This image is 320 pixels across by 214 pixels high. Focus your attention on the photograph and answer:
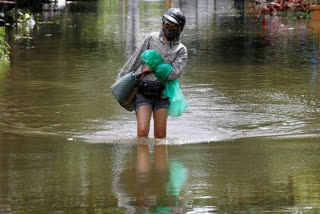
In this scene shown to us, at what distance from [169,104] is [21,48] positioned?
1257 centimetres

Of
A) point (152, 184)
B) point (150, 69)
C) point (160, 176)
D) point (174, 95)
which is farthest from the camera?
point (174, 95)

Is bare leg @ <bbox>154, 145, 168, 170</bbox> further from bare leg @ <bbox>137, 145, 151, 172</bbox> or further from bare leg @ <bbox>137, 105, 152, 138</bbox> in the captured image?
bare leg @ <bbox>137, 105, 152, 138</bbox>

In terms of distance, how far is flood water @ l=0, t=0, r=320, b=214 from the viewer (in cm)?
646

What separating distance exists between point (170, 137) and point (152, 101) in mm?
877

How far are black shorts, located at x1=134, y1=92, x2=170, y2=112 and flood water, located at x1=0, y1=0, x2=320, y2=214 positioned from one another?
1.33ft

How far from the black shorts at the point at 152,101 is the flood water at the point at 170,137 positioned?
406 mm

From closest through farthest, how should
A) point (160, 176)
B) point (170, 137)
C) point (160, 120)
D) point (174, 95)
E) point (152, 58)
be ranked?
point (160, 176) < point (152, 58) < point (174, 95) < point (160, 120) < point (170, 137)

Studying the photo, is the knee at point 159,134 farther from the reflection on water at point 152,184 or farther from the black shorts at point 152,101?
the reflection on water at point 152,184

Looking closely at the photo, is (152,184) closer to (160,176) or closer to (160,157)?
(160,176)

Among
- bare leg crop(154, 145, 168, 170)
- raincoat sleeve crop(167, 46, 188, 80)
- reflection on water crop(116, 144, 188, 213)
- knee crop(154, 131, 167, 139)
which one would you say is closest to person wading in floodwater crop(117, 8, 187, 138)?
raincoat sleeve crop(167, 46, 188, 80)

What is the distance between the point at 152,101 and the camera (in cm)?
894

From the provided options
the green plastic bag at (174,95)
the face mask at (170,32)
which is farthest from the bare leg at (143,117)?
the face mask at (170,32)

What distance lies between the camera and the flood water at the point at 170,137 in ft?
21.2

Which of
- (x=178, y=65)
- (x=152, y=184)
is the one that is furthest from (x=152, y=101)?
(x=152, y=184)
